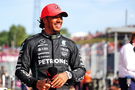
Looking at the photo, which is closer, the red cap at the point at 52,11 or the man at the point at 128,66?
the red cap at the point at 52,11

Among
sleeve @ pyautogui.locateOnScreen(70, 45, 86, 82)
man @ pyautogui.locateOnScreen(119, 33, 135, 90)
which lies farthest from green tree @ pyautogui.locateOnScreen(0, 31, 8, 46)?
sleeve @ pyautogui.locateOnScreen(70, 45, 86, 82)

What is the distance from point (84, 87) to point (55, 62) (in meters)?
14.2

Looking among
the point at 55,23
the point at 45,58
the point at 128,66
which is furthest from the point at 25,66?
the point at 128,66

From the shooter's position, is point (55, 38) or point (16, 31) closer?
point (55, 38)

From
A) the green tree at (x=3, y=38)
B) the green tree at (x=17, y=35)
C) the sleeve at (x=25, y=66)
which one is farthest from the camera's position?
the green tree at (x=3, y=38)

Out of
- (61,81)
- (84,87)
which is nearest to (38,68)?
(61,81)

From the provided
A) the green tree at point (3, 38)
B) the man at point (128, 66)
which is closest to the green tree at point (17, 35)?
the green tree at point (3, 38)

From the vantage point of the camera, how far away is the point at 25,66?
4715mm

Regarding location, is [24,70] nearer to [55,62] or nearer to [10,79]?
[55,62]

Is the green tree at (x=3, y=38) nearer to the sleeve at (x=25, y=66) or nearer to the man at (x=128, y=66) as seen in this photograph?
the man at (x=128, y=66)

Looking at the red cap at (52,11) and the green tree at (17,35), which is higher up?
the red cap at (52,11)

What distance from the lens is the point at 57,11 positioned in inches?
185

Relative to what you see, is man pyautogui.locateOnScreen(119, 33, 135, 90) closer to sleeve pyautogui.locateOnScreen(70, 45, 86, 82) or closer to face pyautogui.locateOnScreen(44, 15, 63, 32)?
sleeve pyautogui.locateOnScreen(70, 45, 86, 82)

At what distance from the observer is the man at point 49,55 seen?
15.3 feet
